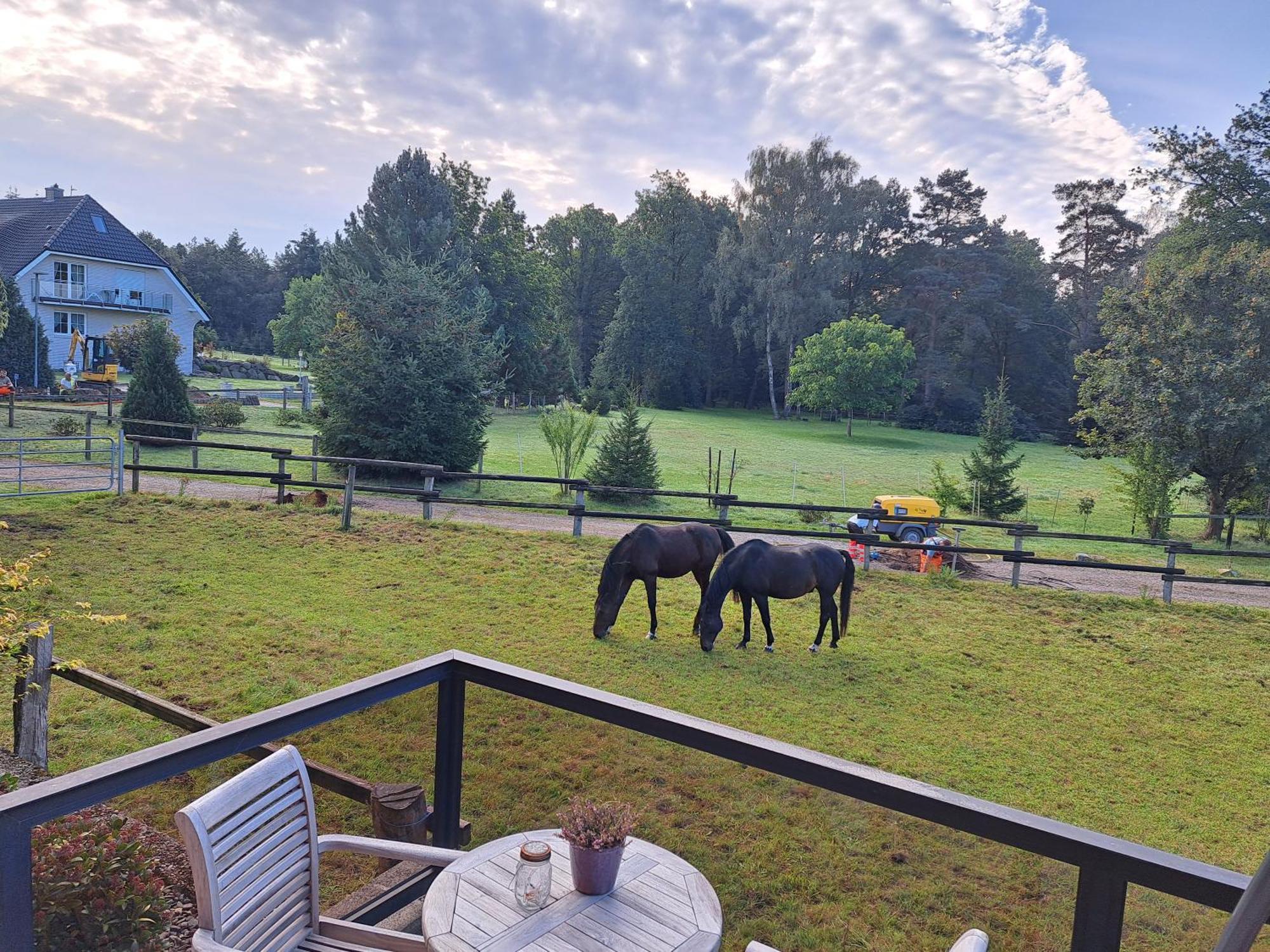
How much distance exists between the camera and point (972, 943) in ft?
6.12

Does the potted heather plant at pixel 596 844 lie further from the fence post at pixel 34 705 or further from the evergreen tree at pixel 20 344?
the evergreen tree at pixel 20 344

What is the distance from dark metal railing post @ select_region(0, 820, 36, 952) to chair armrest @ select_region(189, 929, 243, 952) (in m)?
0.35

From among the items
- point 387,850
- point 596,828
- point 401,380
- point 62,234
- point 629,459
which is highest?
point 62,234

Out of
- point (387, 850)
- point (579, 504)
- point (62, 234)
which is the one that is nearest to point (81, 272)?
point (62, 234)

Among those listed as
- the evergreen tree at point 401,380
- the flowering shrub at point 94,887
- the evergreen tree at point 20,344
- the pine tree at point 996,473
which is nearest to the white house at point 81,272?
the evergreen tree at point 20,344

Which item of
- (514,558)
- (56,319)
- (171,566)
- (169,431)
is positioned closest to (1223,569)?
(514,558)

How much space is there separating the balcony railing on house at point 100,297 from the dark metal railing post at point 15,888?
3676 cm

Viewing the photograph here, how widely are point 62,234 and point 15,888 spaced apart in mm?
39065

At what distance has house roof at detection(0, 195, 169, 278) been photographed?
31.5 meters

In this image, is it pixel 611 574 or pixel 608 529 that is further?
pixel 608 529

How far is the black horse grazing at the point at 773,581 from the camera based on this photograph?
8.38 m

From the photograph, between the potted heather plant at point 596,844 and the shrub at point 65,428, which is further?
the shrub at point 65,428

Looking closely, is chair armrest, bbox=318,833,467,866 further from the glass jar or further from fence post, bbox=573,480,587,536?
fence post, bbox=573,480,587,536

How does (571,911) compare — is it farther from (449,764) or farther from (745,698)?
(745,698)
